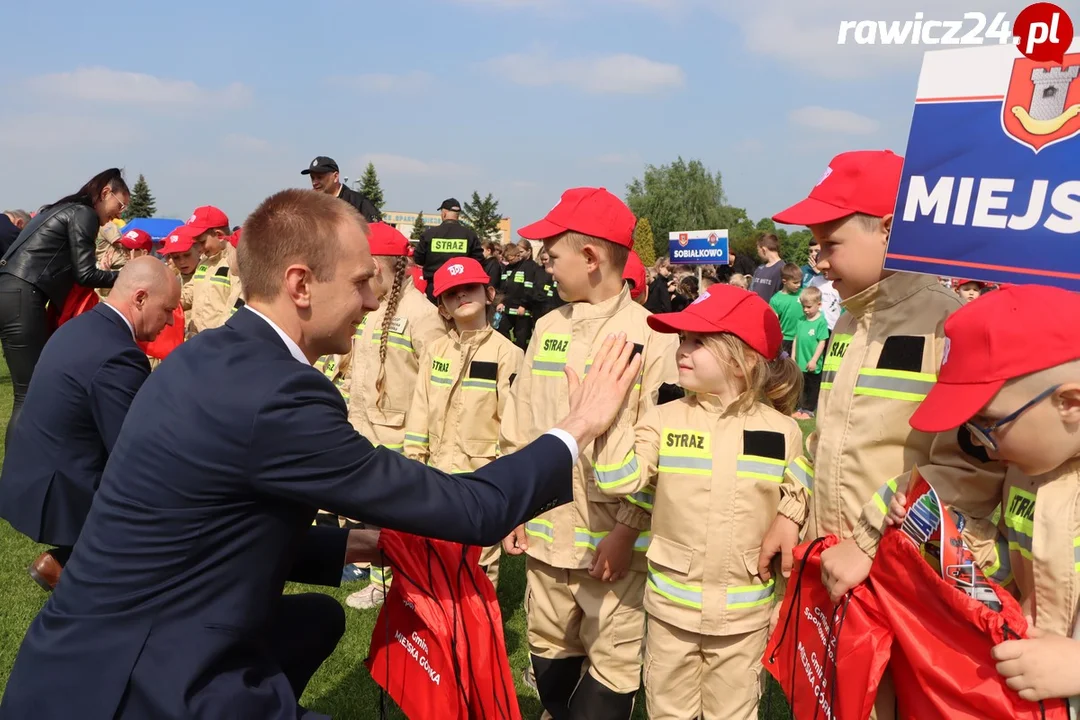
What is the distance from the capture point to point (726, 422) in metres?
2.98

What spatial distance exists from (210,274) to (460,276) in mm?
4991

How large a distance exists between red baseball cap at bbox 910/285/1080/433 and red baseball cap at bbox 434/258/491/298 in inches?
119

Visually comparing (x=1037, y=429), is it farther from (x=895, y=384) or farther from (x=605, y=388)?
(x=605, y=388)

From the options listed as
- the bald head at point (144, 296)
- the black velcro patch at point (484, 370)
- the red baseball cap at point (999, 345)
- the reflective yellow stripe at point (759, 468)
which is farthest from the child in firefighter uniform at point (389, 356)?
the red baseball cap at point (999, 345)

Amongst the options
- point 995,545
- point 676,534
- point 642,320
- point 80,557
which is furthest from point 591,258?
point 80,557

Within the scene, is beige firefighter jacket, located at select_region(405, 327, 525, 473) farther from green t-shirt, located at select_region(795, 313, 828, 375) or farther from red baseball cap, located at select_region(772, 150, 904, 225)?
green t-shirt, located at select_region(795, 313, 828, 375)

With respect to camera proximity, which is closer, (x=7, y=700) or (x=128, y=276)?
(x=7, y=700)

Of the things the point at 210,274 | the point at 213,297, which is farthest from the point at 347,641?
the point at 210,274

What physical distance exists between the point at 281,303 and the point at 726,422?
5.36ft

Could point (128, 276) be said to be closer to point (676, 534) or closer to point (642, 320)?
point (642, 320)

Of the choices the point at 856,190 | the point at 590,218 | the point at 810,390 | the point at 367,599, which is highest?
the point at 856,190

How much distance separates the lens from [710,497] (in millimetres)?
2889

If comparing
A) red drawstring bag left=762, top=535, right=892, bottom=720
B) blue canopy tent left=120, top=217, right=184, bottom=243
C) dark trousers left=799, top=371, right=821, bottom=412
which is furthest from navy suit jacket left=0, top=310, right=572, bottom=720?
blue canopy tent left=120, top=217, right=184, bottom=243

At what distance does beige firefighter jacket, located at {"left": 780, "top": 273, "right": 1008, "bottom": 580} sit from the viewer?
2268 mm
